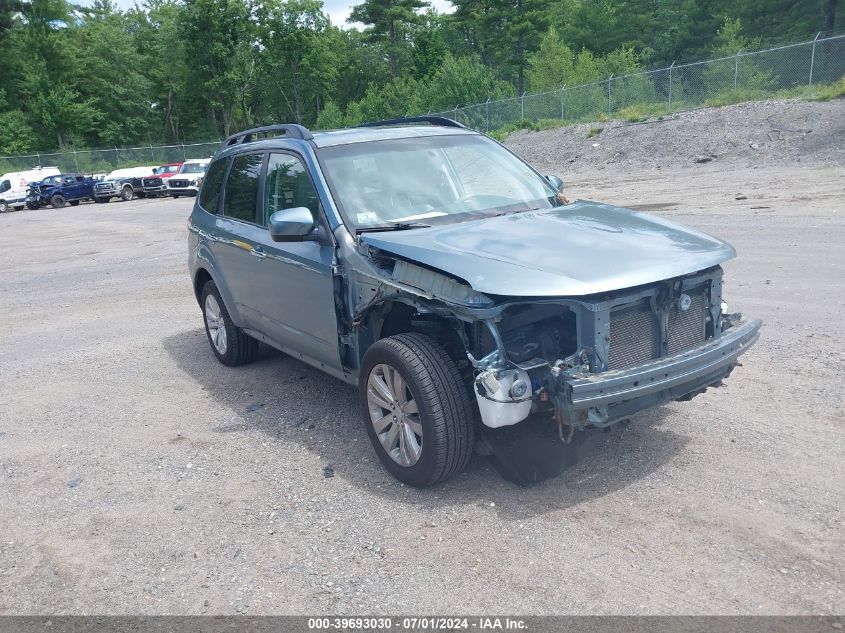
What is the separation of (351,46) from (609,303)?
3212 inches

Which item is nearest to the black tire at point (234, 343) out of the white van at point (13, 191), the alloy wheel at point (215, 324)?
the alloy wheel at point (215, 324)

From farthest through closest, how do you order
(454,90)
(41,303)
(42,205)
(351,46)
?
(351,46)
(454,90)
(42,205)
(41,303)

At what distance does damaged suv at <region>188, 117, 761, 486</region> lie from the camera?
3.67 m

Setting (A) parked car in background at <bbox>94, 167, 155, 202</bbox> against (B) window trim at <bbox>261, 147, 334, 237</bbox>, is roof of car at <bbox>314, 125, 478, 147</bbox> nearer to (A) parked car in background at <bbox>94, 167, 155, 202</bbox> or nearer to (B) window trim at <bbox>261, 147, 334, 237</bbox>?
(B) window trim at <bbox>261, 147, 334, 237</bbox>

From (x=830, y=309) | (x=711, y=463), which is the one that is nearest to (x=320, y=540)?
(x=711, y=463)

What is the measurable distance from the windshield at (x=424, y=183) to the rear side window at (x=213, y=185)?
1.78 meters

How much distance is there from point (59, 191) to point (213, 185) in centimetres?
3603

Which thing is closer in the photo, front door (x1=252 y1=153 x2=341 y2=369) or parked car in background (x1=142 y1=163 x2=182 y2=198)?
front door (x1=252 y1=153 x2=341 y2=369)

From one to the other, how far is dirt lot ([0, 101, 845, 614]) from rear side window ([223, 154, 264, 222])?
1426 millimetres

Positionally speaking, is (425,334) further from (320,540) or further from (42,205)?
(42,205)

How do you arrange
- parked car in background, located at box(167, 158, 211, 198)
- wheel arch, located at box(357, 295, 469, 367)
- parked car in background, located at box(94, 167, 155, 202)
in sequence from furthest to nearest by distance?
parked car in background, located at box(94, 167, 155, 202), parked car in background, located at box(167, 158, 211, 198), wheel arch, located at box(357, 295, 469, 367)

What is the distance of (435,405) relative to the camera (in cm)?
383

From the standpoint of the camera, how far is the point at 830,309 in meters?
6.75

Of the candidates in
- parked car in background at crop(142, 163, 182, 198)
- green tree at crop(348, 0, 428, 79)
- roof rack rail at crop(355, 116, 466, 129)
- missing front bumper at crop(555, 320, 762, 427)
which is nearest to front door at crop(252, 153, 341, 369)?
roof rack rail at crop(355, 116, 466, 129)
